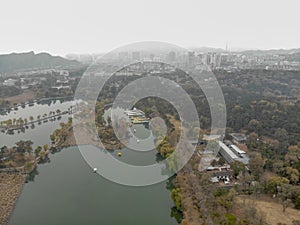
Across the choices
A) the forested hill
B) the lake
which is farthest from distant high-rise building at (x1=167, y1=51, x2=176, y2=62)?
the forested hill

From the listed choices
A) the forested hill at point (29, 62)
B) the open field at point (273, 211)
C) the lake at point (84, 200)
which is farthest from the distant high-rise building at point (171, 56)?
the forested hill at point (29, 62)

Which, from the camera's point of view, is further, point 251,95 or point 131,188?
point 251,95

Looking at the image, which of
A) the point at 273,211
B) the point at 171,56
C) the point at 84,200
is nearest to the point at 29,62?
the point at 171,56

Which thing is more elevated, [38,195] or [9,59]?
[9,59]

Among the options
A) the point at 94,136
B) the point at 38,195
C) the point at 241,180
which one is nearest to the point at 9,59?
the point at 94,136

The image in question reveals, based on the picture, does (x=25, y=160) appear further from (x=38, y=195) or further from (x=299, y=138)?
(x=299, y=138)
